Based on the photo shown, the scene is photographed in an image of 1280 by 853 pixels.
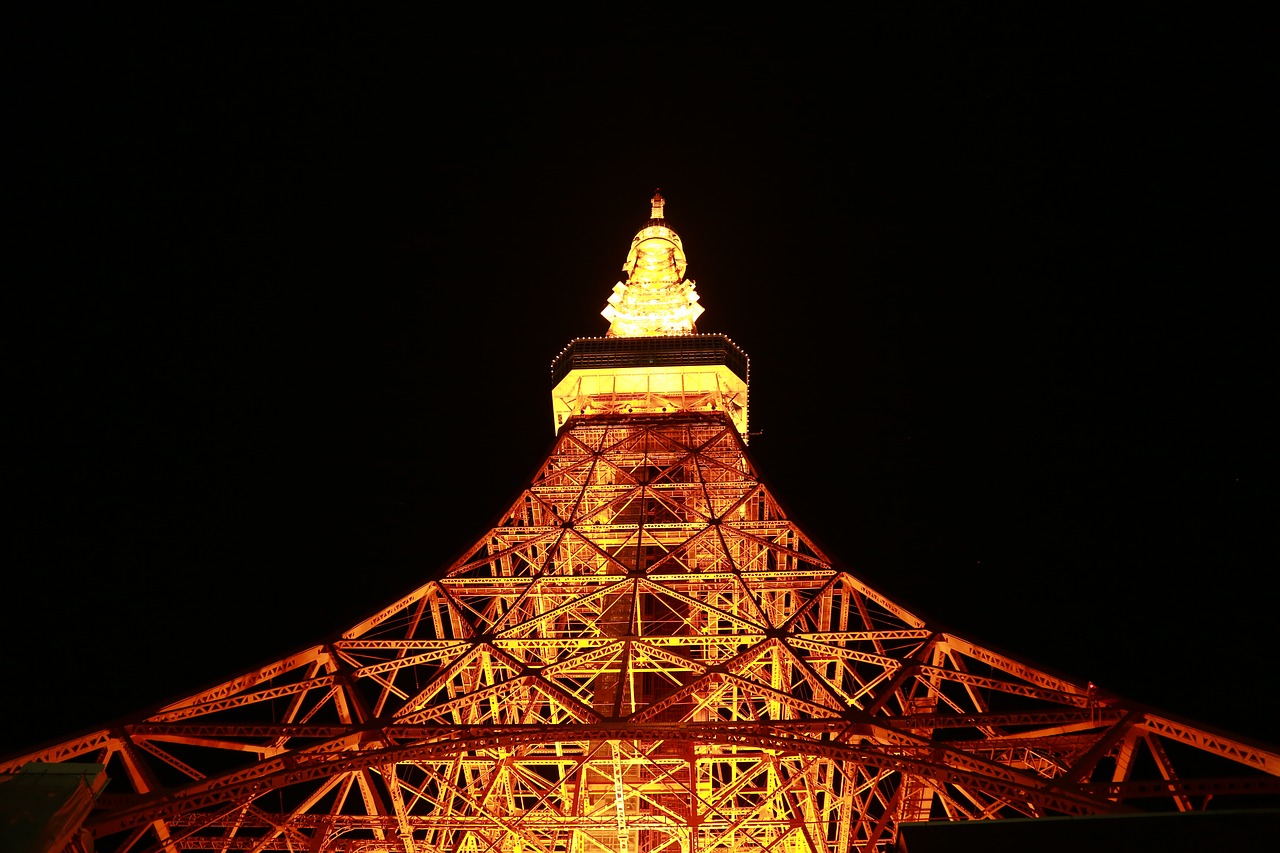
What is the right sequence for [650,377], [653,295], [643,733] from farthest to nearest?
[653,295]
[650,377]
[643,733]

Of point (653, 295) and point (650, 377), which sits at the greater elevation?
point (653, 295)

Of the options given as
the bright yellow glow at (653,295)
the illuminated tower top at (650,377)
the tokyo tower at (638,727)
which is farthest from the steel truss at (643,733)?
the bright yellow glow at (653,295)

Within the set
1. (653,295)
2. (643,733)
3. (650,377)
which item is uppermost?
(653,295)

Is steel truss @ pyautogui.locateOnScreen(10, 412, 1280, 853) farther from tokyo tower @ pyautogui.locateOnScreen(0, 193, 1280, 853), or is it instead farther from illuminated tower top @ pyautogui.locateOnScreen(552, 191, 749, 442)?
illuminated tower top @ pyautogui.locateOnScreen(552, 191, 749, 442)

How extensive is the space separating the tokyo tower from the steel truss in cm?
4

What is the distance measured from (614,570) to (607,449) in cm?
358

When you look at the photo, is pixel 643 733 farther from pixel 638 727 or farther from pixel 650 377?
pixel 650 377

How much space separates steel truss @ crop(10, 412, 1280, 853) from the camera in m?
8.08

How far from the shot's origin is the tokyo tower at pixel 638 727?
802cm

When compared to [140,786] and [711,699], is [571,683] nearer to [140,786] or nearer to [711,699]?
[711,699]

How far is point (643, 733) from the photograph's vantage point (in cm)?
861

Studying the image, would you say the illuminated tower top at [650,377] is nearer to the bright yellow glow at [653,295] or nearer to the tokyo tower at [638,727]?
the tokyo tower at [638,727]

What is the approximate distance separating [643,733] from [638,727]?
8 cm

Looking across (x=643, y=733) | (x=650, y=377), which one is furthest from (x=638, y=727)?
(x=650, y=377)
